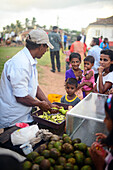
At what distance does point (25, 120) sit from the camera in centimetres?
237

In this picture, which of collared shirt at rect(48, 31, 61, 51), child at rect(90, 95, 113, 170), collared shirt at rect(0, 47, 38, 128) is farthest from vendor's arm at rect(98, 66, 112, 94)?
collared shirt at rect(48, 31, 61, 51)

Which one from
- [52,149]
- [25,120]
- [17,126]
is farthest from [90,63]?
[52,149]

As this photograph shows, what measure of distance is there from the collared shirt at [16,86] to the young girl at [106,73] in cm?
127

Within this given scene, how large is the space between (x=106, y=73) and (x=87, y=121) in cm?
149

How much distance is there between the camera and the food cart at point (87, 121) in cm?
160

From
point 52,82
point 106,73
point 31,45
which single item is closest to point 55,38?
point 52,82

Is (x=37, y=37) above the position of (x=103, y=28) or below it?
below

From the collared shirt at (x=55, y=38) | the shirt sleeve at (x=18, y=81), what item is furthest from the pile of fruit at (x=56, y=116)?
the collared shirt at (x=55, y=38)

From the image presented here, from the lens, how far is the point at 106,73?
303cm

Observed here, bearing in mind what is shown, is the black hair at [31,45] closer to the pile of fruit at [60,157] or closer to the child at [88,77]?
the pile of fruit at [60,157]

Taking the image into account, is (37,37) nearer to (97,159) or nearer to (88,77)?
(97,159)

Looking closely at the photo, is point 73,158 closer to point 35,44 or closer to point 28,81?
point 28,81

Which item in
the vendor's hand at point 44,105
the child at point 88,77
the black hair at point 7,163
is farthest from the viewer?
the child at point 88,77

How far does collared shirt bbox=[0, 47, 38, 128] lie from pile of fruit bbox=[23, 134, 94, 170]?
86cm
